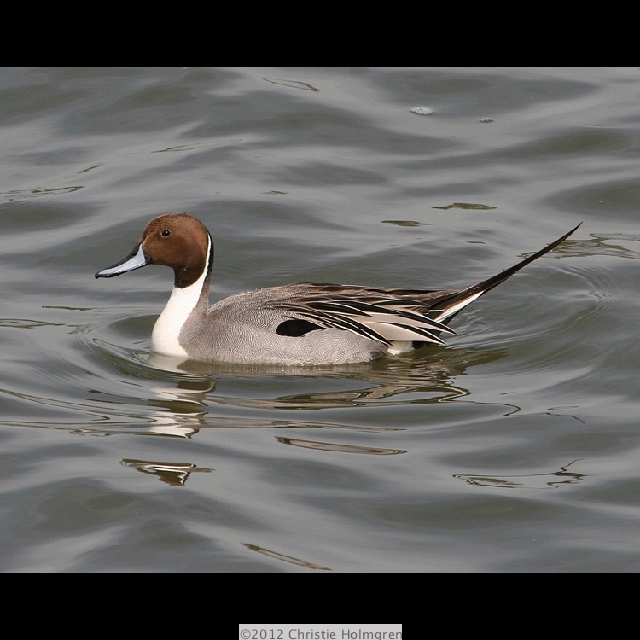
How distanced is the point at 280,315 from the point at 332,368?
1.65 ft

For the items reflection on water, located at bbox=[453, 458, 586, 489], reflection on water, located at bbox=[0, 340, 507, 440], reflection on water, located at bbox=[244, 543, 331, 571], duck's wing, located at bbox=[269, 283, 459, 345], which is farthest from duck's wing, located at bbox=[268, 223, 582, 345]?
reflection on water, located at bbox=[244, 543, 331, 571]

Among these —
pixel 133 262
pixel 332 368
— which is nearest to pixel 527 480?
pixel 332 368

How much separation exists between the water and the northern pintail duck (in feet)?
0.50

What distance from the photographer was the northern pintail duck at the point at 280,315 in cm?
880

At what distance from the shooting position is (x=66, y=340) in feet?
30.3

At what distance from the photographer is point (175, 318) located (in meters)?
9.01

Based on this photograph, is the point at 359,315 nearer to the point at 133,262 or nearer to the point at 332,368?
the point at 332,368

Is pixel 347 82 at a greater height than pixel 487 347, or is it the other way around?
pixel 347 82

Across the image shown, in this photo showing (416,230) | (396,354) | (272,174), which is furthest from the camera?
(272,174)

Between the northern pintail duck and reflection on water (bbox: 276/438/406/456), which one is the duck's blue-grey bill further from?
reflection on water (bbox: 276/438/406/456)

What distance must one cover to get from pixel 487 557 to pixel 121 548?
1741mm

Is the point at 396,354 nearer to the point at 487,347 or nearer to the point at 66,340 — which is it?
the point at 487,347

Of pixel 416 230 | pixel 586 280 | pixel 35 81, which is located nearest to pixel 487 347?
pixel 586 280

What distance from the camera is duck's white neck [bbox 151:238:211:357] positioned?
8938 mm
